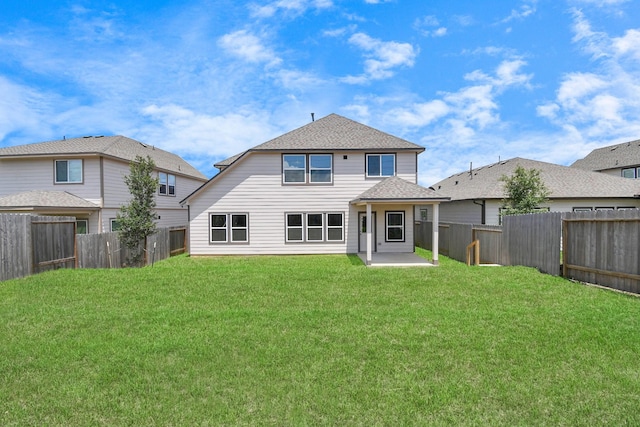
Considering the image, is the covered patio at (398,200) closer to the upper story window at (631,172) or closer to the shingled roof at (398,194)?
the shingled roof at (398,194)

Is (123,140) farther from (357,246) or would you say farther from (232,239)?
(357,246)

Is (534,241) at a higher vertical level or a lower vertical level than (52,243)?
lower

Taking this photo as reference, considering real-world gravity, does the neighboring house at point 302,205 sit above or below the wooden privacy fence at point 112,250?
above

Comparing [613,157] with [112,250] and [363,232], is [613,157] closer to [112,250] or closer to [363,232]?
[363,232]

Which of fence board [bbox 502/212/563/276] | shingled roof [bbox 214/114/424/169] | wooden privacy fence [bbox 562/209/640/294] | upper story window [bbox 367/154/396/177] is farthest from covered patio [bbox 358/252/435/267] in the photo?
shingled roof [bbox 214/114/424/169]

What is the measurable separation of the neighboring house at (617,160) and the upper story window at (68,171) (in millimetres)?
41611

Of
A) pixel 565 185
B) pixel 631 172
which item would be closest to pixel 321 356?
pixel 565 185

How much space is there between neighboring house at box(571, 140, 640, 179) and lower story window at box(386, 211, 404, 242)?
25.8 meters

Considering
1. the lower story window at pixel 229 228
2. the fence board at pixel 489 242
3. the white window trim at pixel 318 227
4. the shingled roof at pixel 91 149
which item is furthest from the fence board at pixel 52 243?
the fence board at pixel 489 242

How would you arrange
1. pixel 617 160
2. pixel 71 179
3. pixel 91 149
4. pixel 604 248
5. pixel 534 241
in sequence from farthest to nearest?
pixel 617 160 < pixel 71 179 < pixel 91 149 < pixel 534 241 < pixel 604 248

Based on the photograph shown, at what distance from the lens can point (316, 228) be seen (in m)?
18.6

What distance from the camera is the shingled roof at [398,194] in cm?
1477

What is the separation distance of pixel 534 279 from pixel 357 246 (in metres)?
9.37

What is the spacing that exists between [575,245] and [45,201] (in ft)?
74.7
